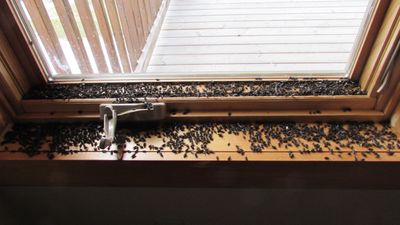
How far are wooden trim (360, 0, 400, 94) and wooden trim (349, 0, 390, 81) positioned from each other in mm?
10

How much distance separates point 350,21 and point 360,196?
2.17 feet

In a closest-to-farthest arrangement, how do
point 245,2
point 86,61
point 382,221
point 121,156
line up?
point 121,156, point 382,221, point 86,61, point 245,2

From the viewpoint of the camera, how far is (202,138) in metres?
0.71

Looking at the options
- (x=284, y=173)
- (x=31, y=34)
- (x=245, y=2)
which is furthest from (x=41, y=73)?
(x=245, y=2)

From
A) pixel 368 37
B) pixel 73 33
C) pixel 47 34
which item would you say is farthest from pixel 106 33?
pixel 368 37

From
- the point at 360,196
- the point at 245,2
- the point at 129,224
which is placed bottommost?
the point at 129,224

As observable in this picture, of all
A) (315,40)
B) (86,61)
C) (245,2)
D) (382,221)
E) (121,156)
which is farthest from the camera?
(245,2)

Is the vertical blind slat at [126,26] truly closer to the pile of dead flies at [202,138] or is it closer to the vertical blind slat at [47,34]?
the vertical blind slat at [47,34]

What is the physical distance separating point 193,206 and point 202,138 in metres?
0.27

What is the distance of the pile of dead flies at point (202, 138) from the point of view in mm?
663

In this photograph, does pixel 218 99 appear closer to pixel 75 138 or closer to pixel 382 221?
pixel 75 138

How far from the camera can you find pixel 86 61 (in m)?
0.96

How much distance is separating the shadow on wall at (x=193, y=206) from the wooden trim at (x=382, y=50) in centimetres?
31

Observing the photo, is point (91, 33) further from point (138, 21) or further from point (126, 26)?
point (138, 21)
